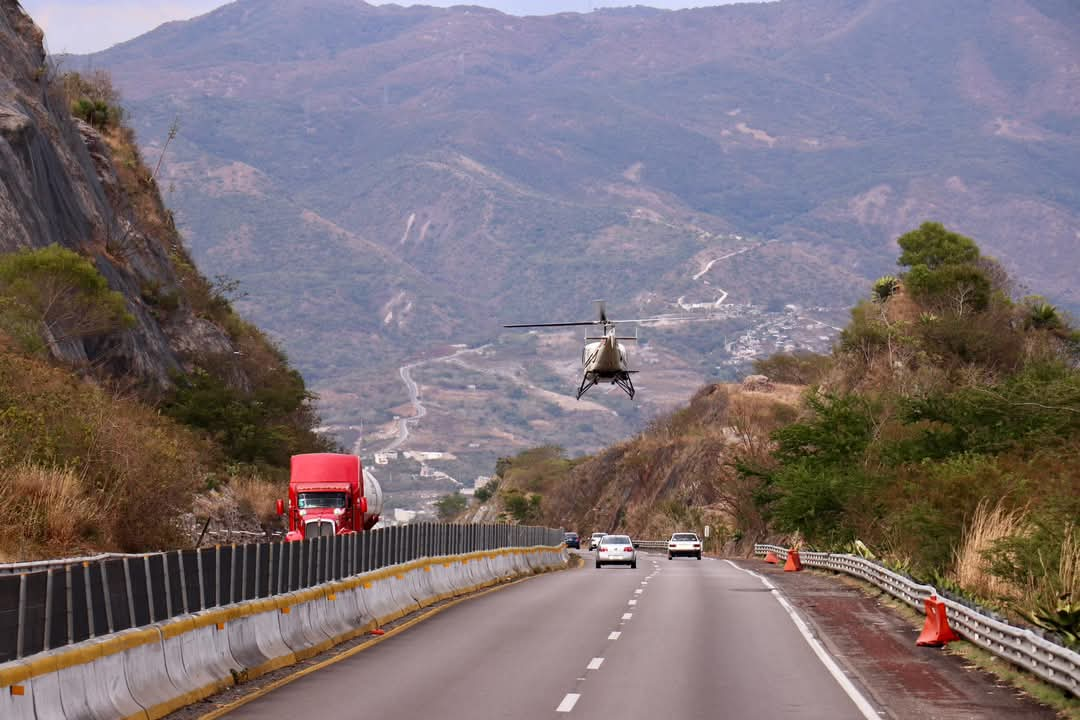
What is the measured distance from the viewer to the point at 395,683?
690 inches

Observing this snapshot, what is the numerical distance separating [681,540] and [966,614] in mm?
49817

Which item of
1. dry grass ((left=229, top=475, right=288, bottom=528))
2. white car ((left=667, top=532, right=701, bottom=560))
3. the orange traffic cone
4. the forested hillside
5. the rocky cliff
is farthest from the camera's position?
→ white car ((left=667, top=532, right=701, bottom=560))

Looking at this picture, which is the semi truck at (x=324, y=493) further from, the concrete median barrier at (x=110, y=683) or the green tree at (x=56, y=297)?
the concrete median barrier at (x=110, y=683)

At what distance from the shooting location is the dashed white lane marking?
15.5m

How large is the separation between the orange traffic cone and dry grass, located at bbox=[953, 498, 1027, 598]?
78.4 inches

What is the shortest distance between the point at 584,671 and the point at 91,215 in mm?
44482

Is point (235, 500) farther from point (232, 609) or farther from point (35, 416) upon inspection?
point (232, 609)

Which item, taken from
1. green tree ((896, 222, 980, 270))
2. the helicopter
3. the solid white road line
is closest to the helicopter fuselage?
the helicopter

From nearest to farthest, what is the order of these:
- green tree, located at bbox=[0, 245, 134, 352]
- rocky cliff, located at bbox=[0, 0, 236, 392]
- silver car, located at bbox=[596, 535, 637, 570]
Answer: green tree, located at bbox=[0, 245, 134, 352], rocky cliff, located at bbox=[0, 0, 236, 392], silver car, located at bbox=[596, 535, 637, 570]

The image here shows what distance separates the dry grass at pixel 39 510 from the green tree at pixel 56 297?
12703 mm

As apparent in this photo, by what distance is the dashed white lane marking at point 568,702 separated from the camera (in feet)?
50.8

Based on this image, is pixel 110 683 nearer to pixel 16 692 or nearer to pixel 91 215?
pixel 16 692

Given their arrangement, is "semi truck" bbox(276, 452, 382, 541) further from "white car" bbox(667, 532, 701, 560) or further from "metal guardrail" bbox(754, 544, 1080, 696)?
"white car" bbox(667, 532, 701, 560)

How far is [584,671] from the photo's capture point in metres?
18.8
